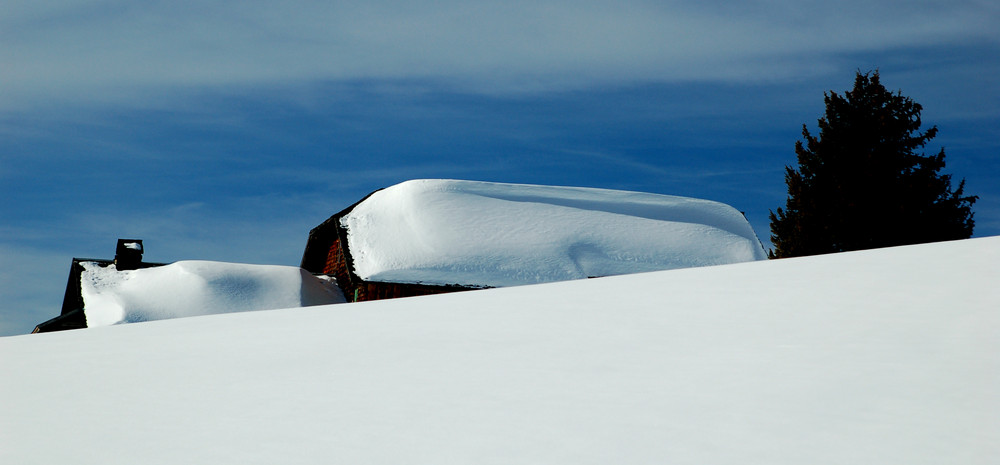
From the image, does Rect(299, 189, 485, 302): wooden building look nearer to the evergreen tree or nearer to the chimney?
the chimney

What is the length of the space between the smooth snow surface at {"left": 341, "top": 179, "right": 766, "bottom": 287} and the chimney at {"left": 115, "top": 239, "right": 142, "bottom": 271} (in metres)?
4.20

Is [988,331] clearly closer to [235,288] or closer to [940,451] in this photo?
[940,451]

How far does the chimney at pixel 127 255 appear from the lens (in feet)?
53.8

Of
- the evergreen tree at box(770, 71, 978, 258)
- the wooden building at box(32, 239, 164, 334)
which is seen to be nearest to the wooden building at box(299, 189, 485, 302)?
the wooden building at box(32, 239, 164, 334)

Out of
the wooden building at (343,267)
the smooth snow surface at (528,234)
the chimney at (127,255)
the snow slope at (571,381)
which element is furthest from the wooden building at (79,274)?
the snow slope at (571,381)

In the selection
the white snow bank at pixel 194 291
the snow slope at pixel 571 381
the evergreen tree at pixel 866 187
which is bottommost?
the snow slope at pixel 571 381

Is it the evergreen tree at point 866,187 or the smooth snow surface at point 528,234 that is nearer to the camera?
the smooth snow surface at point 528,234

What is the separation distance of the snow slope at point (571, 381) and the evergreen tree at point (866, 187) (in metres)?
15.5

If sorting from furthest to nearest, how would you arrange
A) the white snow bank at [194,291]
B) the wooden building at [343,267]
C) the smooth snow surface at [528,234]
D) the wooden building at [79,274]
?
the wooden building at [79,274] → the smooth snow surface at [528,234] → the wooden building at [343,267] → the white snow bank at [194,291]

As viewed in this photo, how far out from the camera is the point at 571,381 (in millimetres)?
2660

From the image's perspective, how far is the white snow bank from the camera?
13.9 meters

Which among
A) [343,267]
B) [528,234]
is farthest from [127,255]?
[528,234]

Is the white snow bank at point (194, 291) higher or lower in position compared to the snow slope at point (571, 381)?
higher

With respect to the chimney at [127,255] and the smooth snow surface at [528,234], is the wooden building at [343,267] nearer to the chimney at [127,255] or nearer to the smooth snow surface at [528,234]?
the smooth snow surface at [528,234]
